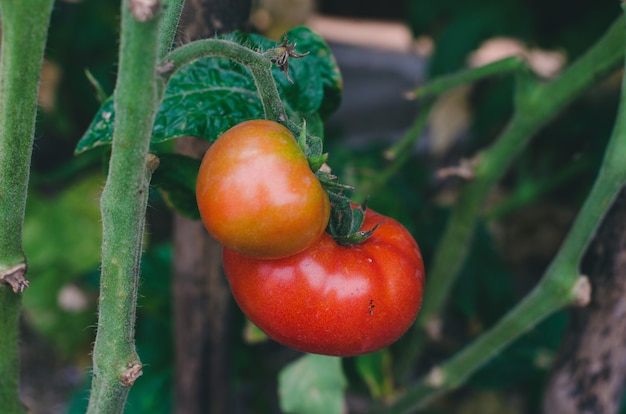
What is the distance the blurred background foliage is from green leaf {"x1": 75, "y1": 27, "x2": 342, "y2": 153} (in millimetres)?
360

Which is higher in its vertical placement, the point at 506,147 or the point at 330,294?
the point at 330,294

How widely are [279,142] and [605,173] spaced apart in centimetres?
34

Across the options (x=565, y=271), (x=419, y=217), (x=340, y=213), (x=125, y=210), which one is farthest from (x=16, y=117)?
(x=419, y=217)

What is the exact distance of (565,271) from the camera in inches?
27.3

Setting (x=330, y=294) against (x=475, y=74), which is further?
(x=475, y=74)

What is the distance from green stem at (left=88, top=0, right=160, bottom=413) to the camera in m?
0.37

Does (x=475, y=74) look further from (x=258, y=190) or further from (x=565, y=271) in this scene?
(x=258, y=190)

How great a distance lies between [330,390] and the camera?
84 cm

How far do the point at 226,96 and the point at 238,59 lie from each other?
0.15 metres

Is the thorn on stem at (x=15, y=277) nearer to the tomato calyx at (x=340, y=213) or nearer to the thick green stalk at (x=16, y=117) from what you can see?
the thick green stalk at (x=16, y=117)

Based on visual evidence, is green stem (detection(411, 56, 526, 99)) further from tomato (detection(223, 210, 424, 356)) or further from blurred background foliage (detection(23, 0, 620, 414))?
tomato (detection(223, 210, 424, 356))

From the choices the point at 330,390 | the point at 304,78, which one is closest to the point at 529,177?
the point at 330,390

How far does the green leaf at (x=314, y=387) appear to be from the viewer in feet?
2.76

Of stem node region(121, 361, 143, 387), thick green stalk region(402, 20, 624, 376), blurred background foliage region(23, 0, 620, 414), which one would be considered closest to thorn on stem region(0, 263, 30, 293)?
stem node region(121, 361, 143, 387)
